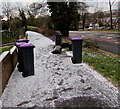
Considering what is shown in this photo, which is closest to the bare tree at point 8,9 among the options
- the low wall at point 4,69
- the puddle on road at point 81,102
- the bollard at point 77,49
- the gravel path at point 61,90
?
the bollard at point 77,49

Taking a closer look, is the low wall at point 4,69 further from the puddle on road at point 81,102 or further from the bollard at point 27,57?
the puddle on road at point 81,102

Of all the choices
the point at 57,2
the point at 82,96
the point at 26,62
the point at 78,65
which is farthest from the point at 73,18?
the point at 82,96

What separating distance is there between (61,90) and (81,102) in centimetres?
68

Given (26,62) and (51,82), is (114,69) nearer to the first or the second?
(51,82)

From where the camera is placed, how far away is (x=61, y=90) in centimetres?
350

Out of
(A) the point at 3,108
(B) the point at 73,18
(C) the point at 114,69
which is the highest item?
(B) the point at 73,18

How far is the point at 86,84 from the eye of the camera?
3.79 m

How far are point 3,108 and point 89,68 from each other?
3.23 m

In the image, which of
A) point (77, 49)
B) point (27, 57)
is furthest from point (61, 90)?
point (77, 49)

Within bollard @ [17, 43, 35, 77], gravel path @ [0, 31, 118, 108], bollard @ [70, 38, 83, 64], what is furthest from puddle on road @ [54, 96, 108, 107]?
bollard @ [70, 38, 83, 64]

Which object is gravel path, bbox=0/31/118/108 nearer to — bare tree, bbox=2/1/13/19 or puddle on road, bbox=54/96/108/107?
puddle on road, bbox=54/96/108/107

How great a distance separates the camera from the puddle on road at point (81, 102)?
9.44 ft

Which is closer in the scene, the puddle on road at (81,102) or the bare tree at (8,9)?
the puddle on road at (81,102)

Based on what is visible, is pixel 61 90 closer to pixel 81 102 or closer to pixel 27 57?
pixel 81 102
